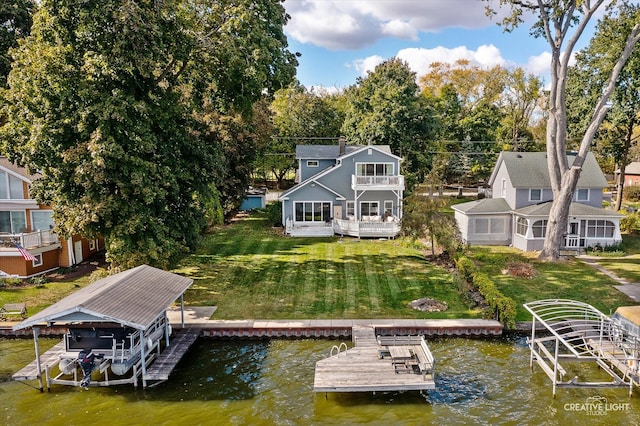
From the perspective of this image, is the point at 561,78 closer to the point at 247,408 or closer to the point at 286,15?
the point at 286,15

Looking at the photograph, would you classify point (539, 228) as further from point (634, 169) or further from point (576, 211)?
point (634, 169)

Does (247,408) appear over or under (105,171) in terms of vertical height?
under

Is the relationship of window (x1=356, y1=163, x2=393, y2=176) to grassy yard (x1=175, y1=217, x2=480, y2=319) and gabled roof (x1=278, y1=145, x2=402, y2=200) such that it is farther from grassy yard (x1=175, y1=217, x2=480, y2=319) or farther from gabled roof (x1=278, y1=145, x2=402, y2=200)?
grassy yard (x1=175, y1=217, x2=480, y2=319)

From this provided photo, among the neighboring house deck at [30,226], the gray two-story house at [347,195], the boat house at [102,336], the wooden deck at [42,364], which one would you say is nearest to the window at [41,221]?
the neighboring house deck at [30,226]

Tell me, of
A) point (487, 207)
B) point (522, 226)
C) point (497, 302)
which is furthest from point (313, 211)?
point (497, 302)

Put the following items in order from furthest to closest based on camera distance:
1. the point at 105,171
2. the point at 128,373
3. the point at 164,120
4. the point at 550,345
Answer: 1. the point at 164,120
2. the point at 105,171
3. the point at 550,345
4. the point at 128,373

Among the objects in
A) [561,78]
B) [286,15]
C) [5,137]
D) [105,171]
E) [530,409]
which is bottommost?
[530,409]

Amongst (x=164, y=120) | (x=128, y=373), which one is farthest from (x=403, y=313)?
(x=164, y=120)
